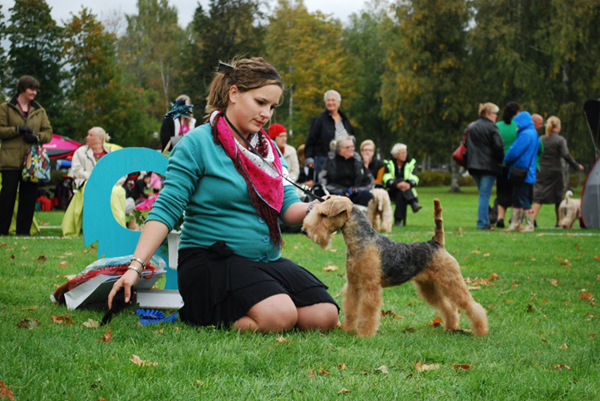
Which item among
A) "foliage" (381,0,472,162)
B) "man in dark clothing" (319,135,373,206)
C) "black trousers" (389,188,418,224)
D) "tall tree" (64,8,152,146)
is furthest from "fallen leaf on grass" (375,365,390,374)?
"foliage" (381,0,472,162)

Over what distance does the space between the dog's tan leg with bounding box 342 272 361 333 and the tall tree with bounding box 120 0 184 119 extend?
52.8m

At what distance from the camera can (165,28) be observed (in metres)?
60.2

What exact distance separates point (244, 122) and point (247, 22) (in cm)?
4044

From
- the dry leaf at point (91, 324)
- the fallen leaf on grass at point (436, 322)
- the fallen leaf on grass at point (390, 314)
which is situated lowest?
the fallen leaf on grass at point (436, 322)

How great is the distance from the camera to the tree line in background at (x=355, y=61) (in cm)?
3150

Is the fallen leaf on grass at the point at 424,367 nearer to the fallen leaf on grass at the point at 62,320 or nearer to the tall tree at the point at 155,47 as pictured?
the fallen leaf on grass at the point at 62,320

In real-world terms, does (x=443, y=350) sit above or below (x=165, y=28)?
below

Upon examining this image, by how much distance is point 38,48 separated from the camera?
3125 centimetres

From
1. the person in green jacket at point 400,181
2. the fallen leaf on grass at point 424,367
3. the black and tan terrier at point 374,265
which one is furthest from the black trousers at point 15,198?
the fallen leaf on grass at point 424,367

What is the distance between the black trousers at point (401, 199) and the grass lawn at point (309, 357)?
27.9ft

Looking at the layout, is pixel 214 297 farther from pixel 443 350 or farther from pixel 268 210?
pixel 443 350

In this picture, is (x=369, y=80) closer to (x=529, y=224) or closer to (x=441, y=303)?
(x=529, y=224)

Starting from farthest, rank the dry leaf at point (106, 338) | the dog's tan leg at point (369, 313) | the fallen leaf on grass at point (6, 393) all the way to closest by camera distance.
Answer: the dog's tan leg at point (369, 313), the dry leaf at point (106, 338), the fallen leaf on grass at point (6, 393)

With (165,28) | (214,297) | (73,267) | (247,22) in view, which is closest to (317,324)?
(214,297)
